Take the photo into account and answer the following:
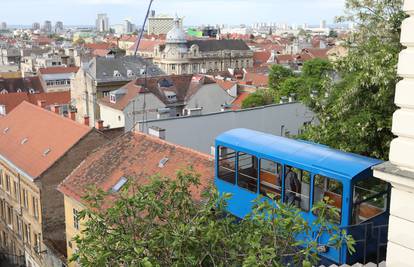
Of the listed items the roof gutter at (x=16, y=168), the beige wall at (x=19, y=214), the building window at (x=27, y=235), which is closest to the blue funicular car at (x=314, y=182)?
the roof gutter at (x=16, y=168)

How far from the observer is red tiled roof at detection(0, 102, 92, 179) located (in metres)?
30.2

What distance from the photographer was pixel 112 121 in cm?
4750

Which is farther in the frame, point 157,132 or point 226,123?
point 226,123

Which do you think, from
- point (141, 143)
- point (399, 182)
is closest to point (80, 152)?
point (141, 143)

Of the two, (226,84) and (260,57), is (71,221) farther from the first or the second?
(260,57)

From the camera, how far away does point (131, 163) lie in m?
25.4

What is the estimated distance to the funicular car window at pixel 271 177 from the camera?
1556 centimetres

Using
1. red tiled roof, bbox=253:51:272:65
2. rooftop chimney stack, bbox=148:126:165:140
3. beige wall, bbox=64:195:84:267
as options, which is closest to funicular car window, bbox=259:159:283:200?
rooftop chimney stack, bbox=148:126:165:140

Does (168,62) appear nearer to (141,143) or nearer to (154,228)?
(141,143)

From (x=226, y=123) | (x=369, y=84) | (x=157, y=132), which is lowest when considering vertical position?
(x=226, y=123)

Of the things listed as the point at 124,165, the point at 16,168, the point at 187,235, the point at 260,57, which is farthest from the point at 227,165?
the point at 260,57

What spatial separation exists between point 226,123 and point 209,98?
→ 2169 cm

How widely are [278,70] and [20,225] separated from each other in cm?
3615

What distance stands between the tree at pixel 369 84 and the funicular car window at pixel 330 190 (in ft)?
14.7
